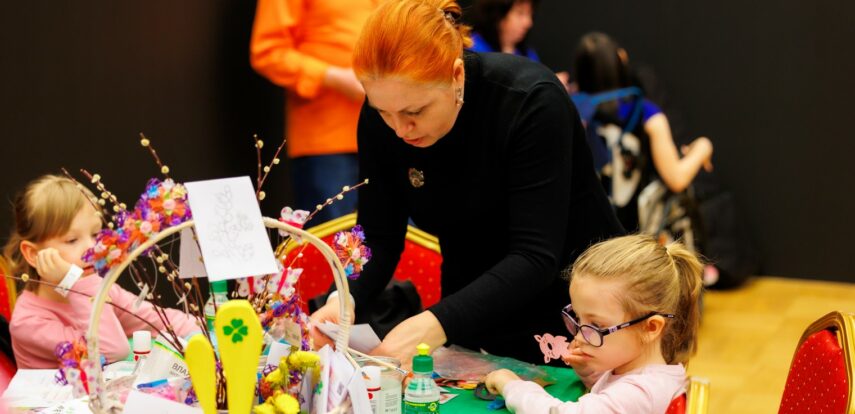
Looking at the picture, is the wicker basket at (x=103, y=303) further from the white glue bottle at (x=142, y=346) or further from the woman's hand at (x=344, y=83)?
the woman's hand at (x=344, y=83)

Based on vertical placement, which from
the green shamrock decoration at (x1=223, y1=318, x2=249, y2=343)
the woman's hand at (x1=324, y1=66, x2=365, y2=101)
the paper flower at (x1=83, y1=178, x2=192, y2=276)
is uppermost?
the paper flower at (x1=83, y1=178, x2=192, y2=276)

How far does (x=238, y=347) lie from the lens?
145 centimetres

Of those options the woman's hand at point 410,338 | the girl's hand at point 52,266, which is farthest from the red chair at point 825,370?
the girl's hand at point 52,266

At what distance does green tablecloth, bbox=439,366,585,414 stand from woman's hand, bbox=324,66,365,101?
1.78m

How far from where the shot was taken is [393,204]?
7.70 ft

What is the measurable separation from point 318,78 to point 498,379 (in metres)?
2.05

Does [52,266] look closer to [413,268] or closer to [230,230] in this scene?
[413,268]

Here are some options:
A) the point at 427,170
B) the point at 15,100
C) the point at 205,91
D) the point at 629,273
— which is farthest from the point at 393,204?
the point at 205,91

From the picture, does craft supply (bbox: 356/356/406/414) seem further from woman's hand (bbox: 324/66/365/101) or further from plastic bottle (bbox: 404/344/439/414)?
woman's hand (bbox: 324/66/365/101)

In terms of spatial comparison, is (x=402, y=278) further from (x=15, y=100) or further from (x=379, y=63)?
(x=15, y=100)

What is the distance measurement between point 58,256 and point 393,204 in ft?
2.52

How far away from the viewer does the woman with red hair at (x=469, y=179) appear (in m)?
1.95

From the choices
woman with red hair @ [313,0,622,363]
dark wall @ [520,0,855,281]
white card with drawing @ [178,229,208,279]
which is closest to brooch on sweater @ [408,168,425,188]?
woman with red hair @ [313,0,622,363]

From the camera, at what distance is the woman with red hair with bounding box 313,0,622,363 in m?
1.95
